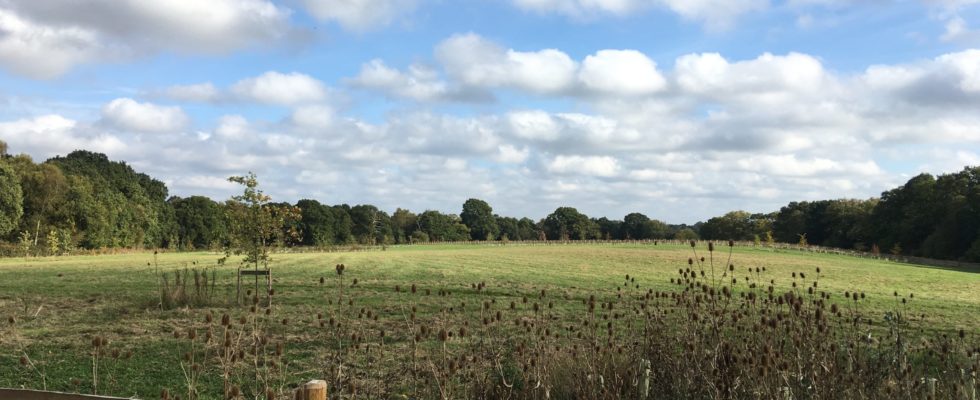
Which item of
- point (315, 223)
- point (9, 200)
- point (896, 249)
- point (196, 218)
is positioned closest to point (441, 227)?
point (315, 223)

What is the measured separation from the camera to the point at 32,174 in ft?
202

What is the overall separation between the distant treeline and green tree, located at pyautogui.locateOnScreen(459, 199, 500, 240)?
238 millimetres

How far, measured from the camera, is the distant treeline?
61.5 m

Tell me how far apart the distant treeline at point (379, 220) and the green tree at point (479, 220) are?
24cm

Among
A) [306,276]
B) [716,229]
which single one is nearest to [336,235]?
[716,229]

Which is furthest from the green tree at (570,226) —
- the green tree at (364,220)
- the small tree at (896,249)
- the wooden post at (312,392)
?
the wooden post at (312,392)

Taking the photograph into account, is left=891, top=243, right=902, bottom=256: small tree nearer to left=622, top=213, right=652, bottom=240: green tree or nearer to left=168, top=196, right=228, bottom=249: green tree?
left=622, top=213, right=652, bottom=240: green tree

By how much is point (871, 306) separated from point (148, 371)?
18206 mm

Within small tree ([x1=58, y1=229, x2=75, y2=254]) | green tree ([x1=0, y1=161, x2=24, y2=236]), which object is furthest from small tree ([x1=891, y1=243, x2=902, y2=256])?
green tree ([x1=0, y1=161, x2=24, y2=236])

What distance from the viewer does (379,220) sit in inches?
4336

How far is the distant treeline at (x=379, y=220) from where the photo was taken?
202ft

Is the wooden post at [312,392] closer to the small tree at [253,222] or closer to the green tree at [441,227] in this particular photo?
the small tree at [253,222]

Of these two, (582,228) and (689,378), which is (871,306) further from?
(582,228)

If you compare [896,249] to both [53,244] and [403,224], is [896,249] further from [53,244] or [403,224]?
[53,244]
